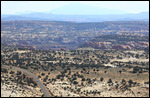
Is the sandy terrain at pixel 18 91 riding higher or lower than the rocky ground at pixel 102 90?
higher

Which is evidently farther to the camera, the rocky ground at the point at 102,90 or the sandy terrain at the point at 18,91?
the rocky ground at the point at 102,90

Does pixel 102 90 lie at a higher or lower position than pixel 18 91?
lower

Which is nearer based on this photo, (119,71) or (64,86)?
(64,86)

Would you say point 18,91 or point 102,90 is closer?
point 18,91

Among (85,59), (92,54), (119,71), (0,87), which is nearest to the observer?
(0,87)

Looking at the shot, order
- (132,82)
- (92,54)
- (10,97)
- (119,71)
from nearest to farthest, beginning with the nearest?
(10,97), (132,82), (119,71), (92,54)

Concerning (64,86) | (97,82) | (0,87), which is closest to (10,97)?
A: (0,87)

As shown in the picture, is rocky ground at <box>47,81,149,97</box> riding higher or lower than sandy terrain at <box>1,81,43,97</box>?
lower

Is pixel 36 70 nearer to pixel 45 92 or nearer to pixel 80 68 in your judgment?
pixel 80 68

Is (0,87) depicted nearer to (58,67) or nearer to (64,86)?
(64,86)

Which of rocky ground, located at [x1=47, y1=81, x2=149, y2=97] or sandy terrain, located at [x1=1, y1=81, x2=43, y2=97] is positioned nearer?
sandy terrain, located at [x1=1, y1=81, x2=43, y2=97]
